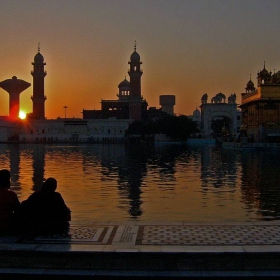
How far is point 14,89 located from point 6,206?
96494 mm

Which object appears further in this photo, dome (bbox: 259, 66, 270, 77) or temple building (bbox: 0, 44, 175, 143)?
temple building (bbox: 0, 44, 175, 143)

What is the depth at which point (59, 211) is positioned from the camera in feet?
18.5

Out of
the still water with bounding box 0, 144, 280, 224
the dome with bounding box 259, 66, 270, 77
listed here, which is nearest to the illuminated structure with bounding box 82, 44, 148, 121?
the dome with bounding box 259, 66, 270, 77

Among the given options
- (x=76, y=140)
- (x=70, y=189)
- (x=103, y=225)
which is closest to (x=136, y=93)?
(x=76, y=140)

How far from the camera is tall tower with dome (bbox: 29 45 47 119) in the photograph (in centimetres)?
8600

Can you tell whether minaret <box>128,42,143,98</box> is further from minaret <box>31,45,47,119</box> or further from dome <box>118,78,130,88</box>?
minaret <box>31,45,47,119</box>

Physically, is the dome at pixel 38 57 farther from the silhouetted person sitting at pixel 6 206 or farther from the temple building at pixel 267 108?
the silhouetted person sitting at pixel 6 206

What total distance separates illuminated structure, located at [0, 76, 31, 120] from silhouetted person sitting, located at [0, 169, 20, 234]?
93.8 metres

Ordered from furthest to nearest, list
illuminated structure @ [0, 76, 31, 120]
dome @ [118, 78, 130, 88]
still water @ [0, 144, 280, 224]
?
illuminated structure @ [0, 76, 31, 120], dome @ [118, 78, 130, 88], still water @ [0, 144, 280, 224]

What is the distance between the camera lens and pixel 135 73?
85.1 metres

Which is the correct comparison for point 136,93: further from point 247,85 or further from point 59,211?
point 59,211

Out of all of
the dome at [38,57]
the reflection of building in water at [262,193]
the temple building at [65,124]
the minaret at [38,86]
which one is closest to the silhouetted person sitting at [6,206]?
the reflection of building in water at [262,193]

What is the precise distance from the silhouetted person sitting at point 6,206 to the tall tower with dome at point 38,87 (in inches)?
3231
